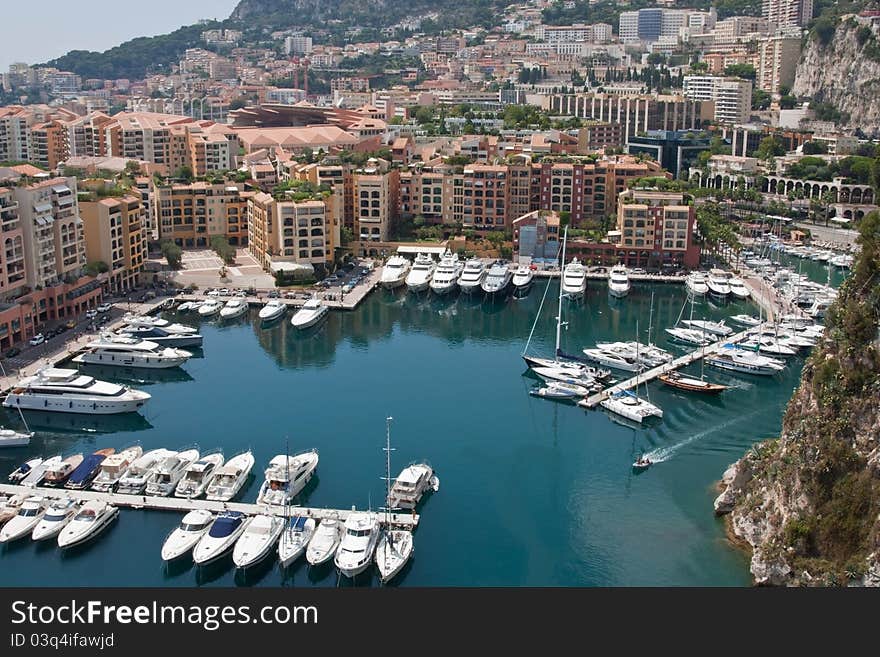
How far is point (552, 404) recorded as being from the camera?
2662 centimetres

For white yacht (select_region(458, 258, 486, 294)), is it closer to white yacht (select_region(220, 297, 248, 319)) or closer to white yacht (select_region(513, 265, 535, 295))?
white yacht (select_region(513, 265, 535, 295))

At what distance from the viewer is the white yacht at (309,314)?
33.8m

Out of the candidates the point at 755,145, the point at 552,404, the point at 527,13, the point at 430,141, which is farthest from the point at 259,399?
the point at 527,13

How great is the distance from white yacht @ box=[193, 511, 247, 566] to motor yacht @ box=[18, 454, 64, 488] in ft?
14.4

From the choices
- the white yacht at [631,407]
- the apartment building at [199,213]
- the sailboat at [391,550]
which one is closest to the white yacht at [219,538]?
the sailboat at [391,550]

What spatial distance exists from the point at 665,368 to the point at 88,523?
52.7ft

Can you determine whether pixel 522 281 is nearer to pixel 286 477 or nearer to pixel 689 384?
pixel 689 384

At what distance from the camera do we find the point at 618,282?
38656 mm

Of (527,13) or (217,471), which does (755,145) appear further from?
(527,13)

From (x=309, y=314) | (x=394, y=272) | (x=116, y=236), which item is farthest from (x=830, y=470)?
(x=116, y=236)

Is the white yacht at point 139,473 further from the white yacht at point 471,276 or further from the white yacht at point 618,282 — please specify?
the white yacht at point 618,282

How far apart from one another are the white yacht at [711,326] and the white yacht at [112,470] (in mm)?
18128

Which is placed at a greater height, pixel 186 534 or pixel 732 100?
pixel 732 100

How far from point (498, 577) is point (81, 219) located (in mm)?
22795
